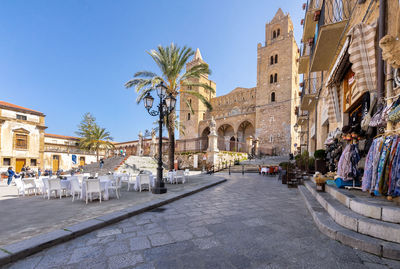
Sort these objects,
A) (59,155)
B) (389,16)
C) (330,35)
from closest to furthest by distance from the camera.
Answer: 1. (389,16)
2. (330,35)
3. (59,155)

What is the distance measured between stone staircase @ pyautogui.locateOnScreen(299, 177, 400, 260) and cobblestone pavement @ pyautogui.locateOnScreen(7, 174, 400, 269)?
0.12 m

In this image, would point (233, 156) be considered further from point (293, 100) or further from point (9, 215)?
point (9, 215)

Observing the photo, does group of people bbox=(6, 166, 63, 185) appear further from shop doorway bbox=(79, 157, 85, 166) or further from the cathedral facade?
shop doorway bbox=(79, 157, 85, 166)

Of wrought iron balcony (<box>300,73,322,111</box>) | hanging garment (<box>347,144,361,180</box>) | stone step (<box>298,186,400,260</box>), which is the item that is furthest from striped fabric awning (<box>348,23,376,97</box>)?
wrought iron balcony (<box>300,73,322,111</box>)

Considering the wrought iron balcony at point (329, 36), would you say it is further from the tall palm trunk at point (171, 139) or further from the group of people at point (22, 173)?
the group of people at point (22, 173)

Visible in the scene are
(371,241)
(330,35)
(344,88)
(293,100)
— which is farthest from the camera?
(293,100)

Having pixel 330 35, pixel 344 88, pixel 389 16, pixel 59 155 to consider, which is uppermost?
pixel 330 35

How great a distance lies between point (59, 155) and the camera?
105 ft

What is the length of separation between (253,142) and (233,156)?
5.80 m

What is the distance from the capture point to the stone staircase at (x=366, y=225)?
7.34 feet

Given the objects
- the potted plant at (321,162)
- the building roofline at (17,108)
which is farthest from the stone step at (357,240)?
the building roofline at (17,108)

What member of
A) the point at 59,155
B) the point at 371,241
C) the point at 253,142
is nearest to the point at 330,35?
the point at 371,241

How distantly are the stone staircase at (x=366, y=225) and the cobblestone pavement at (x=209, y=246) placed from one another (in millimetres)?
116

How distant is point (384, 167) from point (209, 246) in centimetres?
277
